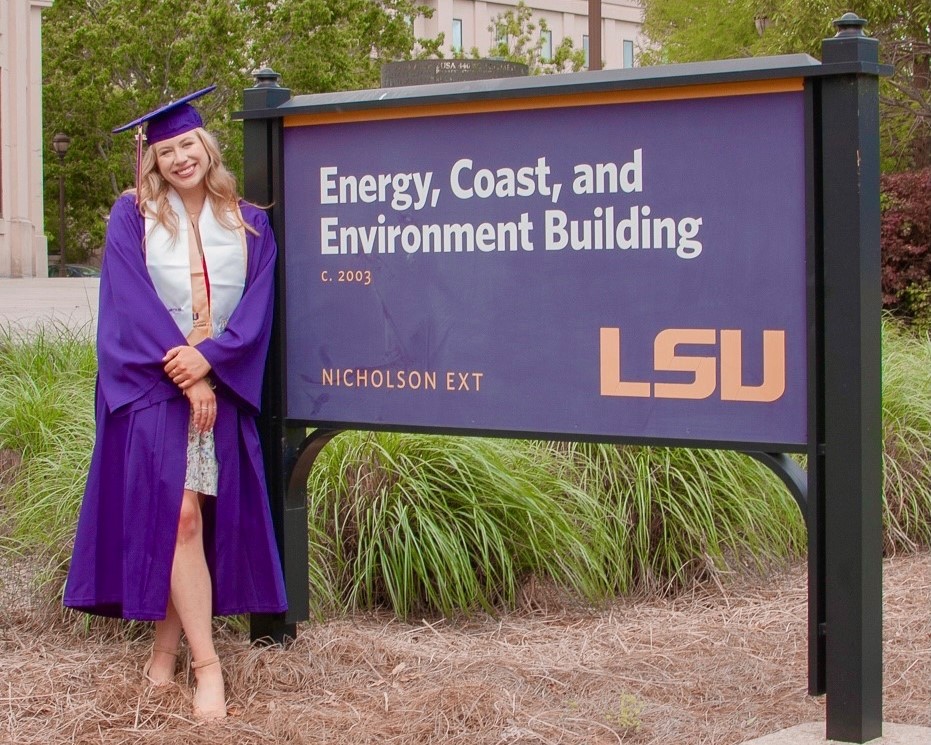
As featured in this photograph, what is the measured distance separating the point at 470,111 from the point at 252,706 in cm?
189

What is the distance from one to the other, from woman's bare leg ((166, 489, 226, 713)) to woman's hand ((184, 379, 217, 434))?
0.69 feet

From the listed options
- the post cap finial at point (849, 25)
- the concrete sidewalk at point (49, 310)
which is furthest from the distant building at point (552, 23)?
the post cap finial at point (849, 25)

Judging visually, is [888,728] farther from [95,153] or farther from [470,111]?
[95,153]

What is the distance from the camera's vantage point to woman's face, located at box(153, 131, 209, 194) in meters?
3.95

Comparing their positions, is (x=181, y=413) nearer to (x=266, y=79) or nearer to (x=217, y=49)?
(x=266, y=79)

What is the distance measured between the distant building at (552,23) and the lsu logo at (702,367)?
5824 cm

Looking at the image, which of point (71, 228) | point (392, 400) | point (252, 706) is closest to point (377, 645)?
point (252, 706)

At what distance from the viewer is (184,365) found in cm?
379

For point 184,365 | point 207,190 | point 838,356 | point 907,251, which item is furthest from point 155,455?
point 907,251

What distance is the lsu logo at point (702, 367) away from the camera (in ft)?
11.0

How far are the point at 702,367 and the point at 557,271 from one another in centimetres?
51

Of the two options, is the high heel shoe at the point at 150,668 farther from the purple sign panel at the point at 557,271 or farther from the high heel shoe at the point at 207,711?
the purple sign panel at the point at 557,271

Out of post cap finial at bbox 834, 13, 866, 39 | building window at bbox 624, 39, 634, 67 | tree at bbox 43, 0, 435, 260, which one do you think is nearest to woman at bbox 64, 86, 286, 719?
post cap finial at bbox 834, 13, 866, 39

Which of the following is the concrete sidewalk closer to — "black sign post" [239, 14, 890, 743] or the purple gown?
the purple gown
